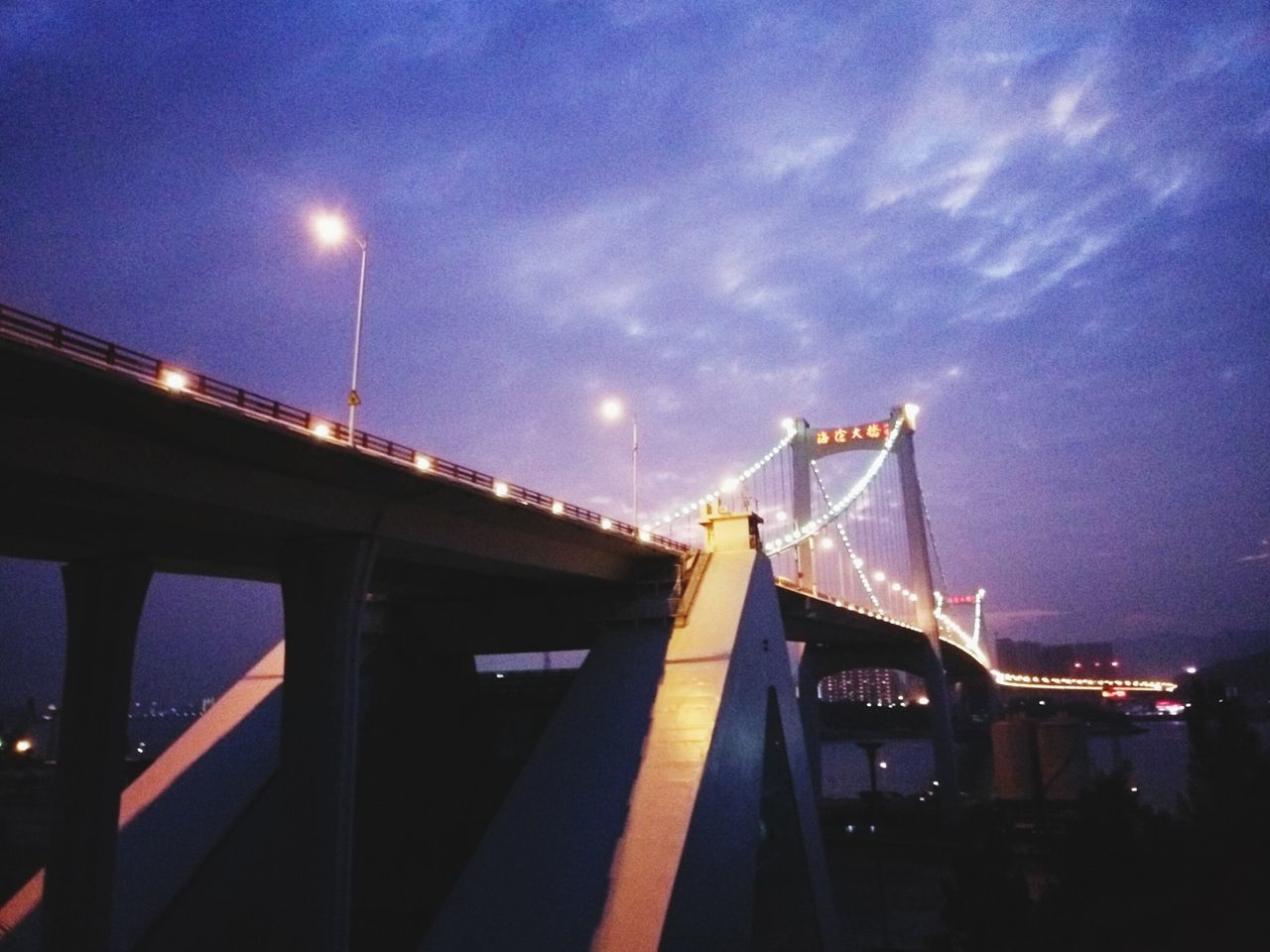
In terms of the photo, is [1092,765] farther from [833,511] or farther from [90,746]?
[90,746]

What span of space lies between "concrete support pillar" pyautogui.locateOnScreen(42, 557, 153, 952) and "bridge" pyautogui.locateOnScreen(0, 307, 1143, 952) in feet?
0.19

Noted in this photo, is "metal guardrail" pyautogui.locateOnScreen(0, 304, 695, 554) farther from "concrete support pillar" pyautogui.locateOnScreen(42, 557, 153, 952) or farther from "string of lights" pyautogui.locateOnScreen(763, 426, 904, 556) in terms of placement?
"string of lights" pyautogui.locateOnScreen(763, 426, 904, 556)

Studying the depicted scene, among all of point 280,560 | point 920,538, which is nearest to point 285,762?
point 280,560

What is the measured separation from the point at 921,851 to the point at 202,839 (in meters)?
38.8

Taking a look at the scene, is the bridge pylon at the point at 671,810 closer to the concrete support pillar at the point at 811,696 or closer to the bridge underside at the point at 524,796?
the bridge underside at the point at 524,796

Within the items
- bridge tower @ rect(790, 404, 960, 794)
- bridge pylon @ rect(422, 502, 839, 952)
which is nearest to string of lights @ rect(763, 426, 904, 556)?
bridge tower @ rect(790, 404, 960, 794)

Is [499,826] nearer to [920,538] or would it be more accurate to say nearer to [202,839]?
[202,839]

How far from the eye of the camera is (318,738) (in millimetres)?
16828

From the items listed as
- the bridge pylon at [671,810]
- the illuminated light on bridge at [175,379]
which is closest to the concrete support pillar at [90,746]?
the bridge pylon at [671,810]

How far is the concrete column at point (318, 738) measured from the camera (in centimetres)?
1620

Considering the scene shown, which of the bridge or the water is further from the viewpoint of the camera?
the water

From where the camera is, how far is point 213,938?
65.8ft

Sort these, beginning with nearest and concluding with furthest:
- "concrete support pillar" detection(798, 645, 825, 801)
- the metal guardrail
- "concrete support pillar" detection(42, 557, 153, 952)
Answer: the metal guardrail, "concrete support pillar" detection(42, 557, 153, 952), "concrete support pillar" detection(798, 645, 825, 801)

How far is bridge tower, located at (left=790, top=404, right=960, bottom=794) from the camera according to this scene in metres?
59.9
